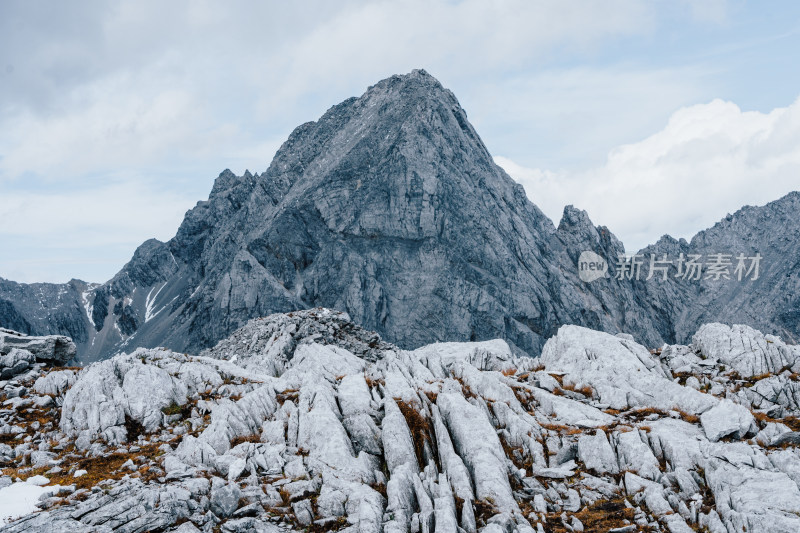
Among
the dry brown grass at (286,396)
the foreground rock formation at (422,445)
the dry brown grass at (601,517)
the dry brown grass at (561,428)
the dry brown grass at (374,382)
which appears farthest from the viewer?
the dry brown grass at (374,382)

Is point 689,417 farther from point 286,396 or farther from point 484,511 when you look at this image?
point 286,396

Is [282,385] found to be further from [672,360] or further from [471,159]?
[471,159]

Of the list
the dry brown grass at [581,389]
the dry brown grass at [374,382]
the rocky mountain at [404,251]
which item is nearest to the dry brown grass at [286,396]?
the dry brown grass at [374,382]

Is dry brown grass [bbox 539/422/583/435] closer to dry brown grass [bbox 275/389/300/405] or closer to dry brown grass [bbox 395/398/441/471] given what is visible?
dry brown grass [bbox 395/398/441/471]

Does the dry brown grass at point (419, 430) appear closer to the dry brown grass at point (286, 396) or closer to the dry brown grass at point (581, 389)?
the dry brown grass at point (286, 396)

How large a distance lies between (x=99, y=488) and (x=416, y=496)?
1185 centimetres

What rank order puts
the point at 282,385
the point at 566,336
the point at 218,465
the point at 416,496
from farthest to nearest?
1. the point at 566,336
2. the point at 282,385
3. the point at 218,465
4. the point at 416,496

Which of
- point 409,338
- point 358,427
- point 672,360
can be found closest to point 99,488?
point 358,427

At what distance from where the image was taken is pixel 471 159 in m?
170

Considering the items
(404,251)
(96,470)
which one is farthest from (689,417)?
(404,251)

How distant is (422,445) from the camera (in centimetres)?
2289

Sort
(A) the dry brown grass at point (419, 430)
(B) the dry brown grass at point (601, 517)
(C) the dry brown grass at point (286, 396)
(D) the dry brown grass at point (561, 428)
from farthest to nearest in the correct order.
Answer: (C) the dry brown grass at point (286, 396), (D) the dry brown grass at point (561, 428), (A) the dry brown grass at point (419, 430), (B) the dry brown grass at point (601, 517)

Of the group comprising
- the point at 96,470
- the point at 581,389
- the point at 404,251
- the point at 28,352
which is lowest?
the point at 96,470

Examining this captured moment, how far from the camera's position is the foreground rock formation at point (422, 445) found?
17.9 metres
